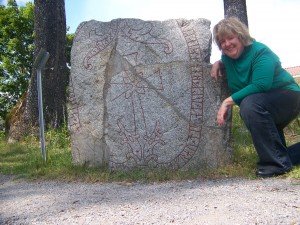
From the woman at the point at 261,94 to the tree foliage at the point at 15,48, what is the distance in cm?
1820

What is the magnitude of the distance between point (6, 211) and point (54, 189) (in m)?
0.66

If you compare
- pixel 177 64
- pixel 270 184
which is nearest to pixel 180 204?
pixel 270 184

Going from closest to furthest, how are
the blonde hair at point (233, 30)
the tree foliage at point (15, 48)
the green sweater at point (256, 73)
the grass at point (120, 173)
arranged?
the green sweater at point (256, 73) → the blonde hair at point (233, 30) → the grass at point (120, 173) → the tree foliage at point (15, 48)

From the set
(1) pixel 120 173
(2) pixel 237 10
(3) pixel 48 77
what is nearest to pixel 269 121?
(1) pixel 120 173

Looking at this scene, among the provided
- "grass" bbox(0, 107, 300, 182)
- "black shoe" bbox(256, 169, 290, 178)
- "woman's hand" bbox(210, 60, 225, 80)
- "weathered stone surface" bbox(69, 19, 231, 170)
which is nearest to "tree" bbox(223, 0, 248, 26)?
"grass" bbox(0, 107, 300, 182)

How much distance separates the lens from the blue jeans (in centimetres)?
356

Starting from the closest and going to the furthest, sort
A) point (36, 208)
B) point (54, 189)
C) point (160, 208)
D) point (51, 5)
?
point (160, 208)
point (36, 208)
point (54, 189)
point (51, 5)

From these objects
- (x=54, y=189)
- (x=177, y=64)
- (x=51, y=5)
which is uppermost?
(x=51, y=5)

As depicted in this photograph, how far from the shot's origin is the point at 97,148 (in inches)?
173

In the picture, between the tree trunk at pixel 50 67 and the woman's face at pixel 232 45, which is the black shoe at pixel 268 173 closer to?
the woman's face at pixel 232 45

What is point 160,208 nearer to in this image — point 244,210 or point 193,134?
point 244,210

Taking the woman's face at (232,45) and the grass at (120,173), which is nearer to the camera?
the woman's face at (232,45)

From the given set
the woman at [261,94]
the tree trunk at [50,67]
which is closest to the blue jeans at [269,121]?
the woman at [261,94]

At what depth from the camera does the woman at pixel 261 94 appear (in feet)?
11.7
